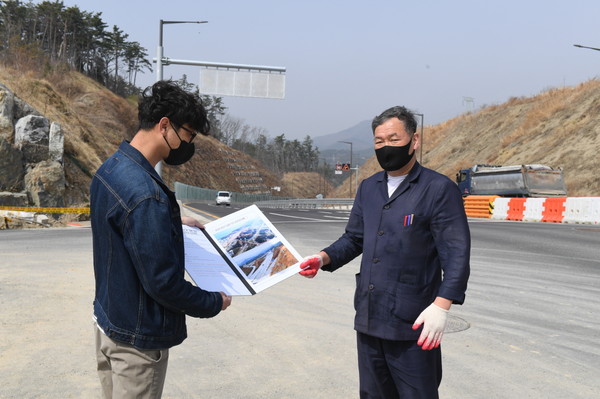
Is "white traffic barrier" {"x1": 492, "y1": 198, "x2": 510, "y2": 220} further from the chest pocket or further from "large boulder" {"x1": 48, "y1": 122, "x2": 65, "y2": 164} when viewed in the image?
the chest pocket

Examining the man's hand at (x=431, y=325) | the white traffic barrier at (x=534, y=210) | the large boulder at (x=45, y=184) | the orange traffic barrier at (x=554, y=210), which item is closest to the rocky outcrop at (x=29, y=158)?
the large boulder at (x=45, y=184)

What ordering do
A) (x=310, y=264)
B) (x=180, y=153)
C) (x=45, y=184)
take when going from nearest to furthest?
(x=180, y=153)
(x=310, y=264)
(x=45, y=184)

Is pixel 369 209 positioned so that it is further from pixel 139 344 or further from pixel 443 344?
pixel 443 344

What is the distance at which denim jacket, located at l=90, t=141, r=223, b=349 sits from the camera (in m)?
2.24

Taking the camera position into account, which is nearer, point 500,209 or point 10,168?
point 10,168

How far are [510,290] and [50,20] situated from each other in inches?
3607

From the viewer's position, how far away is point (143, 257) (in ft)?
7.34

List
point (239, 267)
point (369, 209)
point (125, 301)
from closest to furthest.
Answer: point (125, 301), point (239, 267), point (369, 209)

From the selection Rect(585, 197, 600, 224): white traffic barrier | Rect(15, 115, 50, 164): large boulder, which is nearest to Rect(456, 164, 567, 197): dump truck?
Rect(585, 197, 600, 224): white traffic barrier

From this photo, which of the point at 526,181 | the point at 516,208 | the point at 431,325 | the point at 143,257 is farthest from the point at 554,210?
the point at 143,257

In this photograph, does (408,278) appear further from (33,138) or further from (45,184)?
(33,138)

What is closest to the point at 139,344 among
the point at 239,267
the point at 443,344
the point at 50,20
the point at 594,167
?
the point at 239,267

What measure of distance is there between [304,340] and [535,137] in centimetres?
5160

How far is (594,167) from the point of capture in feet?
131
